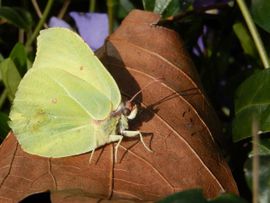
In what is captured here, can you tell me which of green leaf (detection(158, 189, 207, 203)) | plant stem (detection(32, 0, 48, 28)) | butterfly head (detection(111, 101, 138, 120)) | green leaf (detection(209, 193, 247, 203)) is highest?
green leaf (detection(158, 189, 207, 203))

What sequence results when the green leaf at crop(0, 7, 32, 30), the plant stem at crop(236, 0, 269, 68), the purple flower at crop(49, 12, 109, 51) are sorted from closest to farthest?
the plant stem at crop(236, 0, 269, 68) → the green leaf at crop(0, 7, 32, 30) → the purple flower at crop(49, 12, 109, 51)

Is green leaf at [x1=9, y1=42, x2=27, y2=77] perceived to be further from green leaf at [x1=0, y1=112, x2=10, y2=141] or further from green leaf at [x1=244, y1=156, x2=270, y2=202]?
green leaf at [x1=244, y1=156, x2=270, y2=202]

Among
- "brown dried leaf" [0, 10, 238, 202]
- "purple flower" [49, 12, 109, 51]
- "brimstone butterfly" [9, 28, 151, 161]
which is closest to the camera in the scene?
"brown dried leaf" [0, 10, 238, 202]

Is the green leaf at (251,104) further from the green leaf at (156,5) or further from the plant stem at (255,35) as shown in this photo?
the green leaf at (156,5)

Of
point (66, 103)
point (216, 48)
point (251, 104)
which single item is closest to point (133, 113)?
point (66, 103)

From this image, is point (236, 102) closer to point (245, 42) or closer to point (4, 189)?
point (245, 42)

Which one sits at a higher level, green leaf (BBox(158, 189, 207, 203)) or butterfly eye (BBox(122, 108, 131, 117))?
green leaf (BBox(158, 189, 207, 203))

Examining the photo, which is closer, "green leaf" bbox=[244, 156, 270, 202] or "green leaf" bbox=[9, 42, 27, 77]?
"green leaf" bbox=[244, 156, 270, 202]

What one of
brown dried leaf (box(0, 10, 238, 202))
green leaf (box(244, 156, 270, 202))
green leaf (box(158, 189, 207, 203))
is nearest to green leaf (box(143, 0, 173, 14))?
brown dried leaf (box(0, 10, 238, 202))
